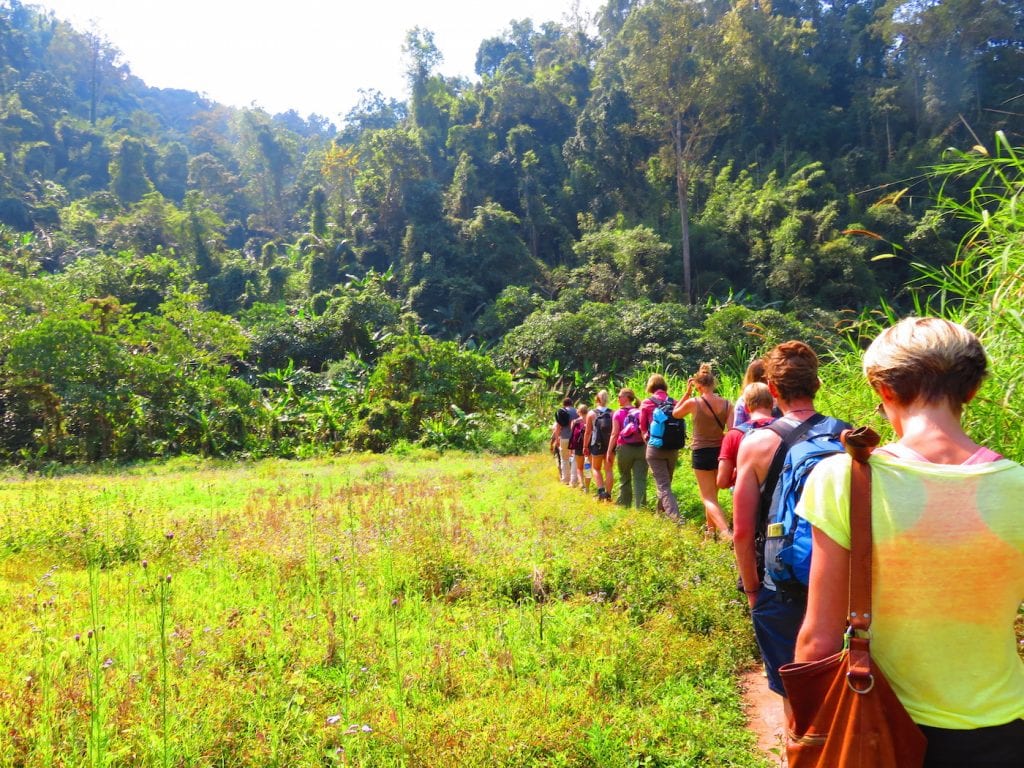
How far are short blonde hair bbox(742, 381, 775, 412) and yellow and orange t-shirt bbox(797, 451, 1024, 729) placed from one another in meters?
2.26

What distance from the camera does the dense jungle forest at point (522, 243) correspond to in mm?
16359

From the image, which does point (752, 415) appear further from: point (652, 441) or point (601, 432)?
point (601, 432)

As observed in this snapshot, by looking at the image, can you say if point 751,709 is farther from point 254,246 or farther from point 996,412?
point 254,246

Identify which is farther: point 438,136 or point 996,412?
A: point 438,136

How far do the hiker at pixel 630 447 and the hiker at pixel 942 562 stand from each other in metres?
5.19

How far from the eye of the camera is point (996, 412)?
3084 millimetres

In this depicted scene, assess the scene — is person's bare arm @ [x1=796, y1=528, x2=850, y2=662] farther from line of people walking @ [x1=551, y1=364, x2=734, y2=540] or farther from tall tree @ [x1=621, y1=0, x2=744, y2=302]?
tall tree @ [x1=621, y1=0, x2=744, y2=302]

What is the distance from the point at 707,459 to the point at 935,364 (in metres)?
3.97

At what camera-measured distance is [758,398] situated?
3494mm

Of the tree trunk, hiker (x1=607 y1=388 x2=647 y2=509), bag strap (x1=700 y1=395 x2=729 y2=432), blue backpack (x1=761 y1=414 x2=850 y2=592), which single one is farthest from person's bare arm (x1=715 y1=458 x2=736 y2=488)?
the tree trunk

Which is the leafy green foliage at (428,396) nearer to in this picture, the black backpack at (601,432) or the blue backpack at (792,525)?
the black backpack at (601,432)

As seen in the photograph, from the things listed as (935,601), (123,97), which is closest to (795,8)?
(935,601)

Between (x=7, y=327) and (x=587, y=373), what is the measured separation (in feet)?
52.8

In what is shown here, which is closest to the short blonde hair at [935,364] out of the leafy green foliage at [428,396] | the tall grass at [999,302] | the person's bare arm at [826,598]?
the person's bare arm at [826,598]
